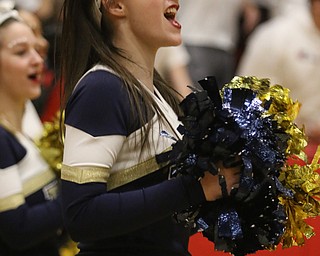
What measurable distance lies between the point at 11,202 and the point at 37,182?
1.13ft

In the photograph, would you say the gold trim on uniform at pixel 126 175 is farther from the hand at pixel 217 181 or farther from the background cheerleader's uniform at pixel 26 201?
the background cheerleader's uniform at pixel 26 201

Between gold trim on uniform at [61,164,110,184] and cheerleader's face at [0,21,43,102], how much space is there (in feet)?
6.24

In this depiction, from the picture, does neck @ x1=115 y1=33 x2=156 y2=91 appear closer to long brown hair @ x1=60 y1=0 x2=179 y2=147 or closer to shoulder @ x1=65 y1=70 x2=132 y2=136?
long brown hair @ x1=60 y1=0 x2=179 y2=147

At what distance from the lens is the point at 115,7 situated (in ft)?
9.22

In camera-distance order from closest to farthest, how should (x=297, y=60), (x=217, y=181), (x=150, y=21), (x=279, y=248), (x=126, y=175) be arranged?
1. (x=217, y=181)
2. (x=126, y=175)
3. (x=150, y=21)
4. (x=279, y=248)
5. (x=297, y=60)

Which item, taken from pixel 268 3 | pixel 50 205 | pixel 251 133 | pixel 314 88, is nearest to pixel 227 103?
pixel 251 133

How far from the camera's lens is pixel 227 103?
2609 millimetres

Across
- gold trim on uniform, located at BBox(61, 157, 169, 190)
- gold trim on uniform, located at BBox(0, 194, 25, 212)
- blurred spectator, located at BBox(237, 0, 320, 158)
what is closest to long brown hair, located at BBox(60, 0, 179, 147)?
gold trim on uniform, located at BBox(61, 157, 169, 190)

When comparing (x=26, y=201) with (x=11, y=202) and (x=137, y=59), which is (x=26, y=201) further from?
(x=137, y=59)

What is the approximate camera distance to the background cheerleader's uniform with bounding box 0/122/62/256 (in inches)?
144

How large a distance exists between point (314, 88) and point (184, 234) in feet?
11.6

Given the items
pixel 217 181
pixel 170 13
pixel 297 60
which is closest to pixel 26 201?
pixel 170 13

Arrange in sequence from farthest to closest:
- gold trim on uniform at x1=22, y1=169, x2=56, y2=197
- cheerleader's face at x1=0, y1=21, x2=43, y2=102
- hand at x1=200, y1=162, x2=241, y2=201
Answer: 1. cheerleader's face at x1=0, y1=21, x2=43, y2=102
2. gold trim on uniform at x1=22, y1=169, x2=56, y2=197
3. hand at x1=200, y1=162, x2=241, y2=201

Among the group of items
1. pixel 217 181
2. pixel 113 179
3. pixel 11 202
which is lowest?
pixel 11 202
